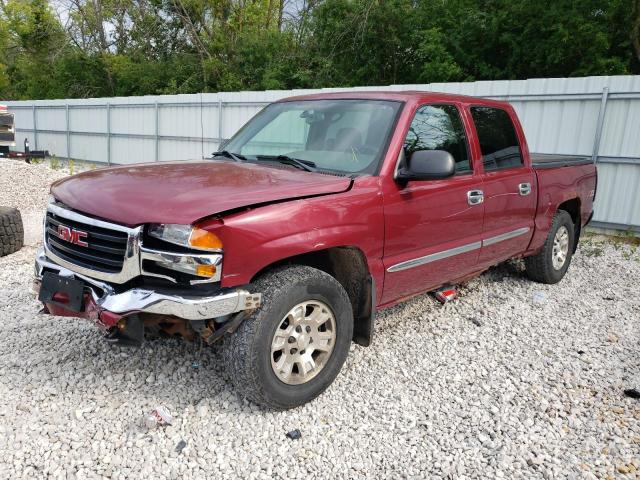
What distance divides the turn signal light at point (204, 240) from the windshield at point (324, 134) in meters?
1.15

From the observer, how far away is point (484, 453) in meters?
2.93

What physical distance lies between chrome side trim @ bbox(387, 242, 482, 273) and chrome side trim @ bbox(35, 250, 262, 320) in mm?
1200

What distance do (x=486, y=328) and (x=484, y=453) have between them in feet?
6.05

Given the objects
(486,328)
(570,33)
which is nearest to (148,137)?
(570,33)

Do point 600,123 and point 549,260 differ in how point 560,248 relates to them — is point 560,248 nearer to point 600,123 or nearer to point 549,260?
point 549,260

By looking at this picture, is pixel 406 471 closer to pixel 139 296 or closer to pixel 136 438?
pixel 136 438

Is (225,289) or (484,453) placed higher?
(225,289)

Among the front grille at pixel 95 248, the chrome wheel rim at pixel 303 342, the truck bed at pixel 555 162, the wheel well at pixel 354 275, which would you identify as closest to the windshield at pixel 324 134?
the wheel well at pixel 354 275

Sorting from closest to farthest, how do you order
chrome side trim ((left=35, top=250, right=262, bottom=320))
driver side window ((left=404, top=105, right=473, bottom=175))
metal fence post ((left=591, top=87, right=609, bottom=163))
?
chrome side trim ((left=35, top=250, right=262, bottom=320))
driver side window ((left=404, top=105, right=473, bottom=175))
metal fence post ((left=591, top=87, right=609, bottom=163))

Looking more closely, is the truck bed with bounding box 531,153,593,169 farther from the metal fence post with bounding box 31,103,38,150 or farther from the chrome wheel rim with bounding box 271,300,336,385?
the metal fence post with bounding box 31,103,38,150

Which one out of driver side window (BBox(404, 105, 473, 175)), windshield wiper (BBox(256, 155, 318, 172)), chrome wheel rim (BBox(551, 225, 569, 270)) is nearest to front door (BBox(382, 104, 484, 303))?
driver side window (BBox(404, 105, 473, 175))

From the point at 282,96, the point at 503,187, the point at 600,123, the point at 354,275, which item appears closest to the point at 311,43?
the point at 282,96

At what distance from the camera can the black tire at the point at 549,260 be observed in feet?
18.6

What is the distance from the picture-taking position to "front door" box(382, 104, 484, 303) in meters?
3.67
